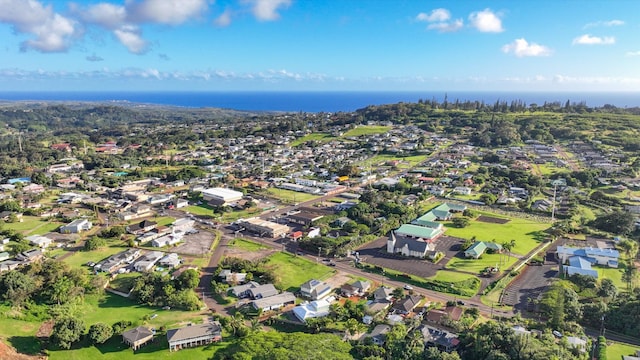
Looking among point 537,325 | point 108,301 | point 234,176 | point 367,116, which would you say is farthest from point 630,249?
point 367,116

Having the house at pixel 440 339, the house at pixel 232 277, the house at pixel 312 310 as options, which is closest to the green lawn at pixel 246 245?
the house at pixel 232 277

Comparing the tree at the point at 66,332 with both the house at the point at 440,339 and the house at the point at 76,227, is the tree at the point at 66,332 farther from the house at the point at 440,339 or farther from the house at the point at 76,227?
the house at the point at 76,227

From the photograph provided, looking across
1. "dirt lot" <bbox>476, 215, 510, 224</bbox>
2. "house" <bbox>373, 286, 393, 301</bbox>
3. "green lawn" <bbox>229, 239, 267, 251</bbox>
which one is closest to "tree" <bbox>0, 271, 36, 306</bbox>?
"green lawn" <bbox>229, 239, 267, 251</bbox>

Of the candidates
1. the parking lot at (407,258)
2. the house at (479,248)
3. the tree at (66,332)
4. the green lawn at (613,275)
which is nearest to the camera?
the tree at (66,332)

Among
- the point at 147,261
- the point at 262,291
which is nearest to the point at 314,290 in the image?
the point at 262,291

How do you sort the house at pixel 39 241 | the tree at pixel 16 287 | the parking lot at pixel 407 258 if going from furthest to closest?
the house at pixel 39 241
the parking lot at pixel 407 258
the tree at pixel 16 287

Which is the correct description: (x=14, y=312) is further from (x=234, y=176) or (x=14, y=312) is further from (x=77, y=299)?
(x=234, y=176)

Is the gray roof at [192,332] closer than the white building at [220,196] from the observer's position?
Yes
